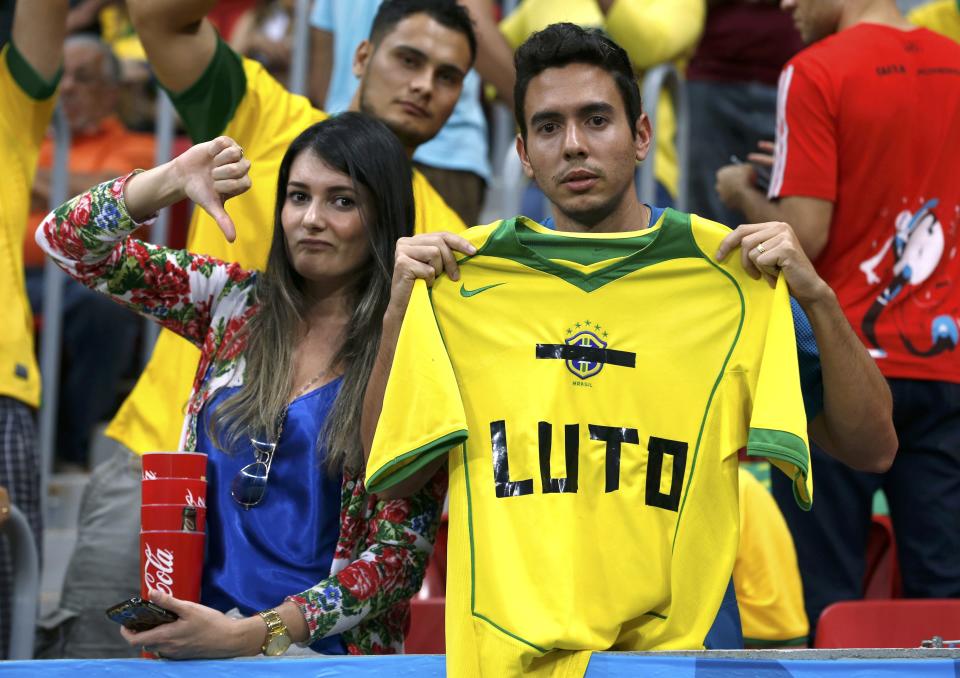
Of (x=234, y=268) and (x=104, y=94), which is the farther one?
(x=104, y=94)

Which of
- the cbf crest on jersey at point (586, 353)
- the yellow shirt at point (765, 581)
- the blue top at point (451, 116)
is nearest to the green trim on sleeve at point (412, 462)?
the cbf crest on jersey at point (586, 353)

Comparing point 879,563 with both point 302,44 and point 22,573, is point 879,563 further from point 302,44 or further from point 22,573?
point 302,44

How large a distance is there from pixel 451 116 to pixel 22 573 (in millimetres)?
2046

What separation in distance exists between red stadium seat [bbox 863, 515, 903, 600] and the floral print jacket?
1.65 metres

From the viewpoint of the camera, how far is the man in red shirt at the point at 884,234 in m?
3.50

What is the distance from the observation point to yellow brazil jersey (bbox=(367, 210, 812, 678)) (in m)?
2.37

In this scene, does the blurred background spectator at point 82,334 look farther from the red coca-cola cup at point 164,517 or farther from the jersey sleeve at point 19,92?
the red coca-cola cup at point 164,517

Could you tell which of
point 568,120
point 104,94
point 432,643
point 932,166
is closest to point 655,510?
point 568,120

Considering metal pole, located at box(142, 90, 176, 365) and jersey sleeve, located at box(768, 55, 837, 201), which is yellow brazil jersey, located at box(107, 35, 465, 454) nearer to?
jersey sleeve, located at box(768, 55, 837, 201)

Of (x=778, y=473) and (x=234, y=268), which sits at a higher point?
(x=234, y=268)

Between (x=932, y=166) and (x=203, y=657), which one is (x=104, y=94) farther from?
(x=203, y=657)

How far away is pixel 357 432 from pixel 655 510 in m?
0.62

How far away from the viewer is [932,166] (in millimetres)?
3658

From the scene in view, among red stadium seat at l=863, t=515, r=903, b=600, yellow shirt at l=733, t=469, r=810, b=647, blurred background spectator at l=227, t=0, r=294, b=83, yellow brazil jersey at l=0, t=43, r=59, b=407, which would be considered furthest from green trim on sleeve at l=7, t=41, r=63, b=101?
blurred background spectator at l=227, t=0, r=294, b=83
